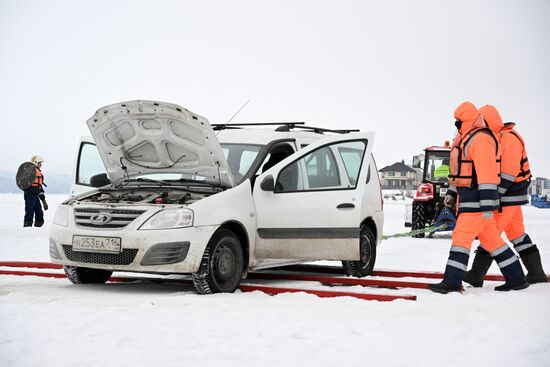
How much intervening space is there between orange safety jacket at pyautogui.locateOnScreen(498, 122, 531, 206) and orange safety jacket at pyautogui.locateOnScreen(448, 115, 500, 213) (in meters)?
0.41

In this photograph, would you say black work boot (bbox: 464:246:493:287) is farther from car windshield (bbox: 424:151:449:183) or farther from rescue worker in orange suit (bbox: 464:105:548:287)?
car windshield (bbox: 424:151:449:183)

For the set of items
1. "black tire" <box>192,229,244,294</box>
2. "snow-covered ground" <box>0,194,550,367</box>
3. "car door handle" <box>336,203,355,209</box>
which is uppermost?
"car door handle" <box>336,203,355,209</box>

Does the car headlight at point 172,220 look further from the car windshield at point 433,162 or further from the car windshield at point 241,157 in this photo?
the car windshield at point 433,162

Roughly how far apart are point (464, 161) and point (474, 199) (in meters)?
0.40

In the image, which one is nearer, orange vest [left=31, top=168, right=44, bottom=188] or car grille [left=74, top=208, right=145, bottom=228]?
→ car grille [left=74, top=208, right=145, bottom=228]

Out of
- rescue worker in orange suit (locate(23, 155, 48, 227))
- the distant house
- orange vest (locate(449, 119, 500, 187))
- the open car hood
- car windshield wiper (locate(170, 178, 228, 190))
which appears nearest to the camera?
the open car hood

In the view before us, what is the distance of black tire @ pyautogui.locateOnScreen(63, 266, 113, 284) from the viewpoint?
26.3ft

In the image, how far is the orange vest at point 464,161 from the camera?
Answer: 25.0 ft

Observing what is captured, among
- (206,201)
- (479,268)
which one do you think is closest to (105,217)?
(206,201)

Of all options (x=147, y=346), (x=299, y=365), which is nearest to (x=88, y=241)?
(x=147, y=346)

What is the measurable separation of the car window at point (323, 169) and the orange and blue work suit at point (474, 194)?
113 centimetres

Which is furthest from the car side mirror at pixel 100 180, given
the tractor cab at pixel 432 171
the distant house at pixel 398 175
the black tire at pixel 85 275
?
the distant house at pixel 398 175

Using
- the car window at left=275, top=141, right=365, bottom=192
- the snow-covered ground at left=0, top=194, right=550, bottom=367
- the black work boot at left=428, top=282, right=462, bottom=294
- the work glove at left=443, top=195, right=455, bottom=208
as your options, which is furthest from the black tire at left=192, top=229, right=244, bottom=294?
the work glove at left=443, top=195, right=455, bottom=208

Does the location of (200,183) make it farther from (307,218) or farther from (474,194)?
(474,194)
